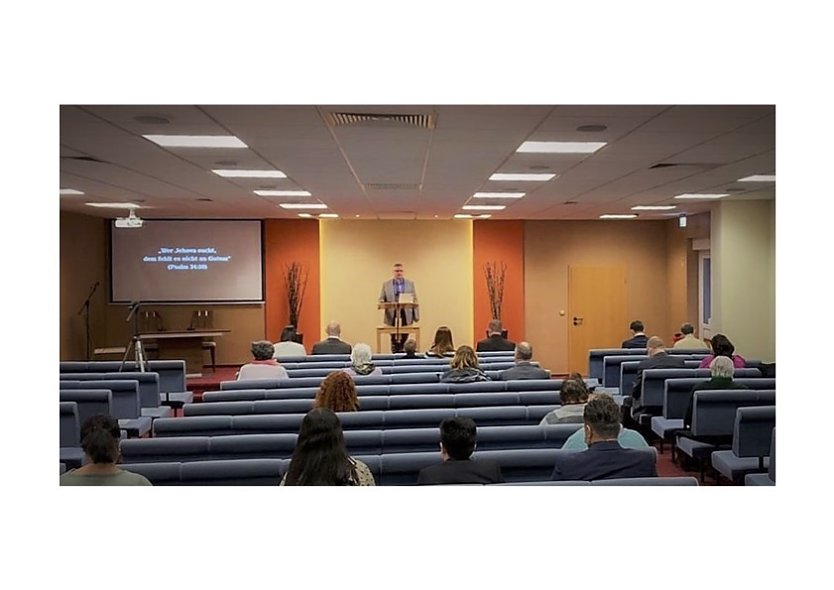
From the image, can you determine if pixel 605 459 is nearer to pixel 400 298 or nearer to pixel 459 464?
pixel 459 464

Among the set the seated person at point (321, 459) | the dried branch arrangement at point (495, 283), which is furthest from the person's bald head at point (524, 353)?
the dried branch arrangement at point (495, 283)

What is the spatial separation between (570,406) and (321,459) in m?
1.94

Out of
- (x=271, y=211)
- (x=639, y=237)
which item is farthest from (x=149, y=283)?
(x=639, y=237)

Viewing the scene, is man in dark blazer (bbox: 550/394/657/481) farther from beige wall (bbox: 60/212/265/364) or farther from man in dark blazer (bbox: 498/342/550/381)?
beige wall (bbox: 60/212/265/364)

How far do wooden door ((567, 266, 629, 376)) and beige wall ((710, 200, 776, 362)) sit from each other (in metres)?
3.73

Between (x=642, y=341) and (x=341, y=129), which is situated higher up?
(x=341, y=129)

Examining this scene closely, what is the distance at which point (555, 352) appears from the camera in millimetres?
14352

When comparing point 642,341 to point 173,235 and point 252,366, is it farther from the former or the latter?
point 173,235

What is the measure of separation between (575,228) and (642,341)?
4.35 meters

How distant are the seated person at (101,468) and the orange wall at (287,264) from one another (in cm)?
1007

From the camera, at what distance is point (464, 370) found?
22.5 feet

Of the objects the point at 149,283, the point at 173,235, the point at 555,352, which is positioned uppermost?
the point at 173,235

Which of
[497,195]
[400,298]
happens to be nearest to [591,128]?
[497,195]

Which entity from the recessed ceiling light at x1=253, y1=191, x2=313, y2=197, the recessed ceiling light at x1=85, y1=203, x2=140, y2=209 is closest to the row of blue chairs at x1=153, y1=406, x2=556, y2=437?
the recessed ceiling light at x1=253, y1=191, x2=313, y2=197
